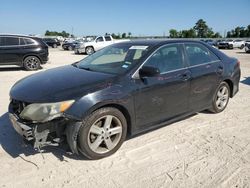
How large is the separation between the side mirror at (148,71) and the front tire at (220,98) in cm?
208

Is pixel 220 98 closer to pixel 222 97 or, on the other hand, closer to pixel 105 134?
pixel 222 97

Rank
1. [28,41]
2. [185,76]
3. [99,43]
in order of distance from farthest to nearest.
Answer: [99,43], [28,41], [185,76]

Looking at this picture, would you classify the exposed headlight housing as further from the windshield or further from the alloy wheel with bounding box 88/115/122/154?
the windshield

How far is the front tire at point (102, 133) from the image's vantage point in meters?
3.50

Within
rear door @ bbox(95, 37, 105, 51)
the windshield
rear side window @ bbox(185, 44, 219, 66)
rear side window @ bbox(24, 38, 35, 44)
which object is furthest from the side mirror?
rear door @ bbox(95, 37, 105, 51)

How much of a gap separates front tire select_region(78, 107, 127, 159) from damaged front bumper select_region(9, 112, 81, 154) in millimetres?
98

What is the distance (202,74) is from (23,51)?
30.9 feet

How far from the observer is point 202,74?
4965 millimetres

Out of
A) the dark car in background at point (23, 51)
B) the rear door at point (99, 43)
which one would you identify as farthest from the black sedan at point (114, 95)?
the rear door at point (99, 43)

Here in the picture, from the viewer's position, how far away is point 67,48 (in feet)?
112

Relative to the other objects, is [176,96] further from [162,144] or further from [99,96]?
[99,96]

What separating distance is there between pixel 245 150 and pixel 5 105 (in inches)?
200

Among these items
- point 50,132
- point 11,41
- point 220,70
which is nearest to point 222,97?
point 220,70

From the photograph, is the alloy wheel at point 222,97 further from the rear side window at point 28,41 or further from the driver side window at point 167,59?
the rear side window at point 28,41
